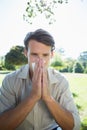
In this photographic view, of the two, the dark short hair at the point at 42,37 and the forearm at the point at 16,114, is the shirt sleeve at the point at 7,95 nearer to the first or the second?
the forearm at the point at 16,114

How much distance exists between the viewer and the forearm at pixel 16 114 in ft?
7.91

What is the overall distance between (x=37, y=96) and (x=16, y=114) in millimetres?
230

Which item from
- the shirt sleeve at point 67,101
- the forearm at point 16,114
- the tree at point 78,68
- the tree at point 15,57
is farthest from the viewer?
the tree at point 78,68

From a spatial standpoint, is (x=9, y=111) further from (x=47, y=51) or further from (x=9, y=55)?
(x=9, y=55)

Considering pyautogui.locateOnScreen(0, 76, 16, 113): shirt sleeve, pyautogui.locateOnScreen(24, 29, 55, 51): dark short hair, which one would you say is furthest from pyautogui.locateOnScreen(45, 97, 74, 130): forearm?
pyautogui.locateOnScreen(24, 29, 55, 51): dark short hair

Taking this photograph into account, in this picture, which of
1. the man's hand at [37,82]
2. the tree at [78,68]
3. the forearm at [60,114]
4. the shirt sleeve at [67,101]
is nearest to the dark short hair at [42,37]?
the man's hand at [37,82]

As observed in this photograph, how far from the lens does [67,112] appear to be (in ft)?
8.18

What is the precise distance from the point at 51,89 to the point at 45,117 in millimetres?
259

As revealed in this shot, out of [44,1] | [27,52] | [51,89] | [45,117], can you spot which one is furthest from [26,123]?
[44,1]

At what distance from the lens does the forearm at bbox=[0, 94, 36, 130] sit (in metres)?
2.41

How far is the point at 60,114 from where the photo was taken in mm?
2441

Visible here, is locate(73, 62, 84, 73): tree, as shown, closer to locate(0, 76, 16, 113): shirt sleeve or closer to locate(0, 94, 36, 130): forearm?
locate(0, 76, 16, 113): shirt sleeve

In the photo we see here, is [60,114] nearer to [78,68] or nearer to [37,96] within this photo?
[37,96]

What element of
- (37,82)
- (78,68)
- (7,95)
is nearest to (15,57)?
(78,68)
